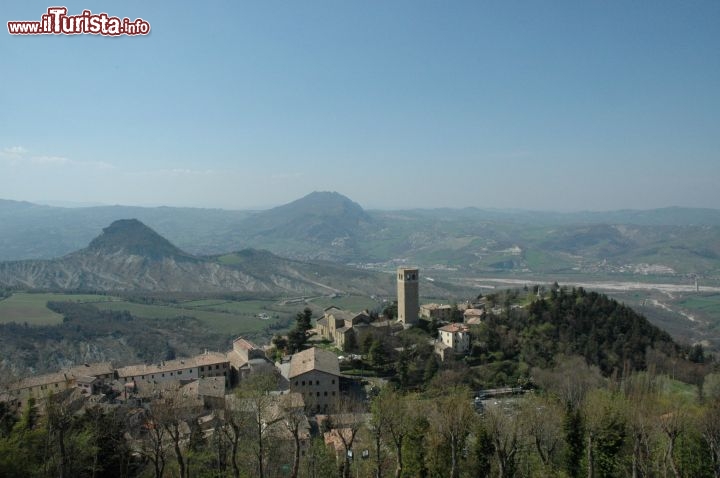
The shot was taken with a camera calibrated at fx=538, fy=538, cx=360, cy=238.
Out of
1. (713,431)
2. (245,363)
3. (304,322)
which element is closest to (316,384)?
(245,363)

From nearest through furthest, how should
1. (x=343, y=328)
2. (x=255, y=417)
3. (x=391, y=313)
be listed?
(x=255, y=417) < (x=343, y=328) < (x=391, y=313)

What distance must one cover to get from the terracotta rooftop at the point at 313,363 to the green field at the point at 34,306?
88732 millimetres

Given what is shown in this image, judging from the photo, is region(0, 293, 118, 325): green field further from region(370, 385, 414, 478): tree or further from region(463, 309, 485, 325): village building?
region(370, 385, 414, 478): tree

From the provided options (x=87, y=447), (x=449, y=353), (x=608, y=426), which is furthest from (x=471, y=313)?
(x=87, y=447)

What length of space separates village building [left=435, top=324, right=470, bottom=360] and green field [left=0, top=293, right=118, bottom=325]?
303 feet

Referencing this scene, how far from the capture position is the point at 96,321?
121m

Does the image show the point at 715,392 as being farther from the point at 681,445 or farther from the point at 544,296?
the point at 544,296

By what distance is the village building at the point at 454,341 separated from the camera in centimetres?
5869

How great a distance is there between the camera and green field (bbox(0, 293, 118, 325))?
117 meters

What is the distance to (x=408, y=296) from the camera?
68062mm

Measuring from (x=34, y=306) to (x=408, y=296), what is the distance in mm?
107809

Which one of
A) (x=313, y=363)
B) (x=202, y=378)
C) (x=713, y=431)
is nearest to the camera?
(x=713, y=431)

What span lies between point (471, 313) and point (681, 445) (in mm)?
42646

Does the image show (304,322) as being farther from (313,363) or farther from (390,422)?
(390,422)
